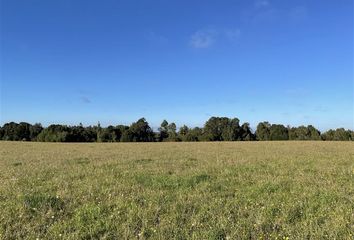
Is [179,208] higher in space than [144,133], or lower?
lower

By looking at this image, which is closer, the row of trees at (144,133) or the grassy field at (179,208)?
the grassy field at (179,208)

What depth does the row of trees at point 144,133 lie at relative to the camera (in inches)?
3634

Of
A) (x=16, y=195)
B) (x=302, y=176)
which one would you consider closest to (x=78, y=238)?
(x=16, y=195)

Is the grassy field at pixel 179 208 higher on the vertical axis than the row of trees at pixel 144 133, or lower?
lower

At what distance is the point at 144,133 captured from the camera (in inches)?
3932

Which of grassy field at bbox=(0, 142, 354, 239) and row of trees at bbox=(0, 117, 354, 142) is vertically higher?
row of trees at bbox=(0, 117, 354, 142)

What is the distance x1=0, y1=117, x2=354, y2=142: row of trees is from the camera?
92.3 m

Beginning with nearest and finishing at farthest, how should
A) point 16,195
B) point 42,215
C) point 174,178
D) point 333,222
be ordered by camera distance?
point 333,222, point 42,215, point 16,195, point 174,178

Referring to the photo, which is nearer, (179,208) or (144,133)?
(179,208)

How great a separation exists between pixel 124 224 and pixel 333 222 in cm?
378

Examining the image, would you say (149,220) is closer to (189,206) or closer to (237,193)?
(189,206)

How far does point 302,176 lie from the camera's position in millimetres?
12531

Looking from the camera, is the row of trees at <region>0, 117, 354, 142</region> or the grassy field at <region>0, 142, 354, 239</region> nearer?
the grassy field at <region>0, 142, 354, 239</region>

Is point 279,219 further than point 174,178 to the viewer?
No
